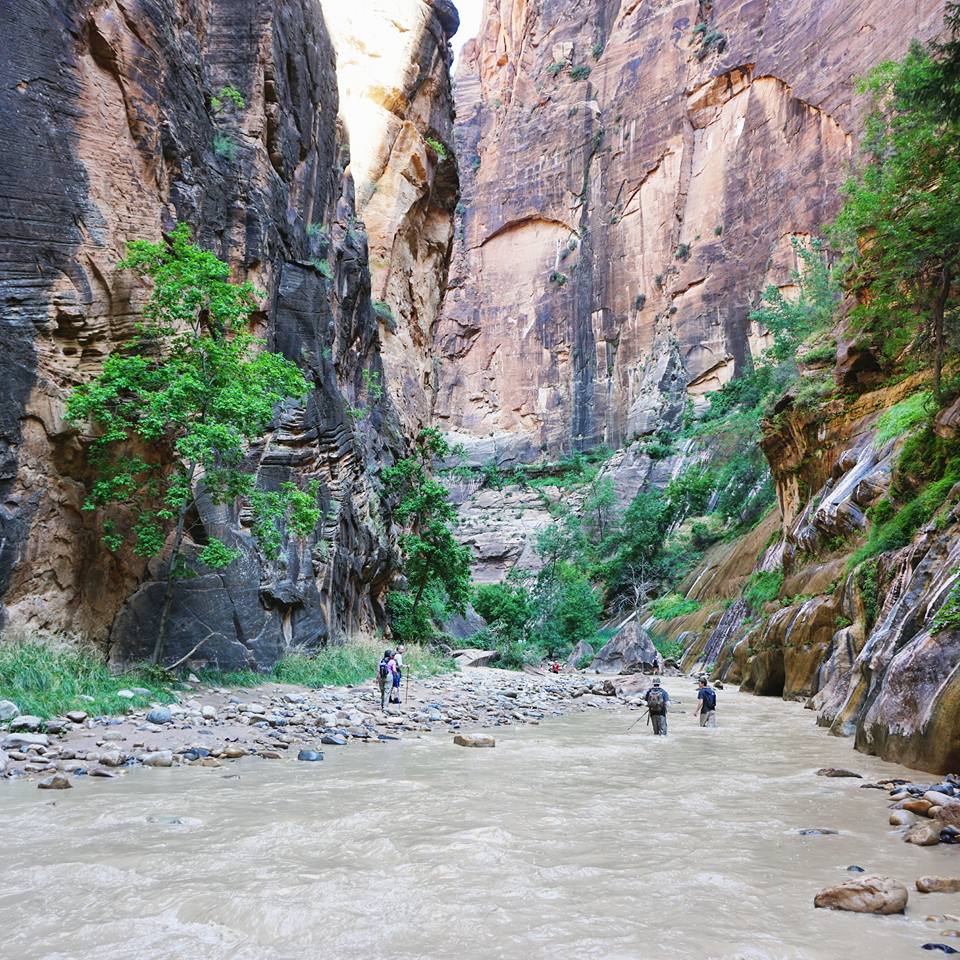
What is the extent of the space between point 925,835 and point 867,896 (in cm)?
173

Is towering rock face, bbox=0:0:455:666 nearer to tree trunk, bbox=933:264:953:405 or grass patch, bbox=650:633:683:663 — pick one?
tree trunk, bbox=933:264:953:405

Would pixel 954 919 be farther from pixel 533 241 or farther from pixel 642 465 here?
pixel 533 241

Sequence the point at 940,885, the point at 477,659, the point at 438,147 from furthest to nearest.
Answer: the point at 438,147
the point at 477,659
the point at 940,885

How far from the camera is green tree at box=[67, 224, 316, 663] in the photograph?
42.7ft

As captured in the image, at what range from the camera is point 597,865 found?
16.6 ft

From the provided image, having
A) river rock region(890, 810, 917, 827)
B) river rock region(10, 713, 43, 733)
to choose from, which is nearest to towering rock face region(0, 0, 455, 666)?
river rock region(10, 713, 43, 733)

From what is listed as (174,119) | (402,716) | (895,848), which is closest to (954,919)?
(895,848)

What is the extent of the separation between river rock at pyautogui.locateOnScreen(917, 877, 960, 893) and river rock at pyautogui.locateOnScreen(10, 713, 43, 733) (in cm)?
952

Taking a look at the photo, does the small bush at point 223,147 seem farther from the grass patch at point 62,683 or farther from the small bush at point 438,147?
the small bush at point 438,147

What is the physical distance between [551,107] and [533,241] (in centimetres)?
1511

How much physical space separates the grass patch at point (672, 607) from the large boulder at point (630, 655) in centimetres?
491

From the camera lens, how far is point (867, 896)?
4043mm

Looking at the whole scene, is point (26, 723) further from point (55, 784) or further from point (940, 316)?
point (940, 316)

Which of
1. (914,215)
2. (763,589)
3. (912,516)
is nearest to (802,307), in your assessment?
(763,589)
